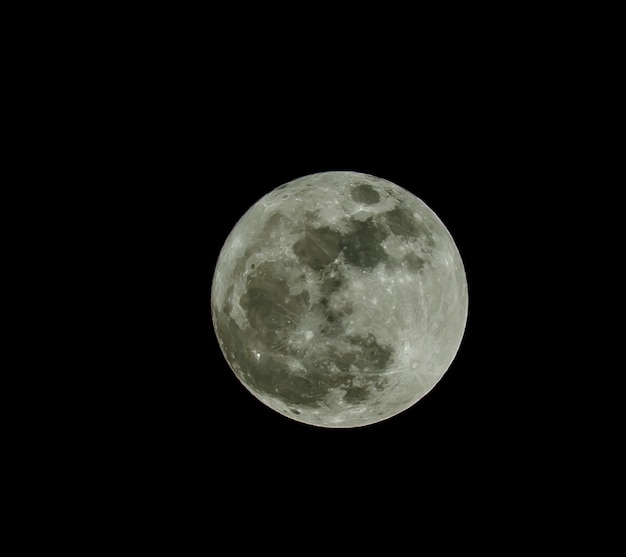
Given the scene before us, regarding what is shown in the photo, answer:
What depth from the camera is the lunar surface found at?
4891 millimetres

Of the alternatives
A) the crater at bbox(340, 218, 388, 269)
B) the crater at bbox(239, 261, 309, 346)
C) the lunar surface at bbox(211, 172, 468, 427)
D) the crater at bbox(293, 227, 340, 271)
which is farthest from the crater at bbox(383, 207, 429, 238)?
the crater at bbox(239, 261, 309, 346)

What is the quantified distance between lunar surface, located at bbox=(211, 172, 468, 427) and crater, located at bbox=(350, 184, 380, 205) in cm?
1

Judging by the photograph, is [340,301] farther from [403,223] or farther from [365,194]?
[365,194]

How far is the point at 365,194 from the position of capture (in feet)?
17.6

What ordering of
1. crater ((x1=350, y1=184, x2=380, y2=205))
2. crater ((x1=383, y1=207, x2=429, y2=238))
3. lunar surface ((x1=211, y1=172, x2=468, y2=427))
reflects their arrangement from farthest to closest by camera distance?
crater ((x1=350, y1=184, x2=380, y2=205)) < crater ((x1=383, y1=207, x2=429, y2=238)) < lunar surface ((x1=211, y1=172, x2=468, y2=427))

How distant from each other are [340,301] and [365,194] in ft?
3.66

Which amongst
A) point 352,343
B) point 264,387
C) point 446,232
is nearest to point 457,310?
point 446,232

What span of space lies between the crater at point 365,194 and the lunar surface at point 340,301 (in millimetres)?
10

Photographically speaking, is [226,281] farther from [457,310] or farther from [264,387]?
[457,310]

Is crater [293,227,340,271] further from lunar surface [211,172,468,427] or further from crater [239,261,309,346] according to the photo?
crater [239,261,309,346]

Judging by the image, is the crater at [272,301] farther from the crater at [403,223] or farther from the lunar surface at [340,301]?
the crater at [403,223]

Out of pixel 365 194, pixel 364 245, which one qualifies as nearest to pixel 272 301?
pixel 364 245

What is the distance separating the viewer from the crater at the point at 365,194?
5.29 meters

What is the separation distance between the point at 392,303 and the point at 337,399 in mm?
999
